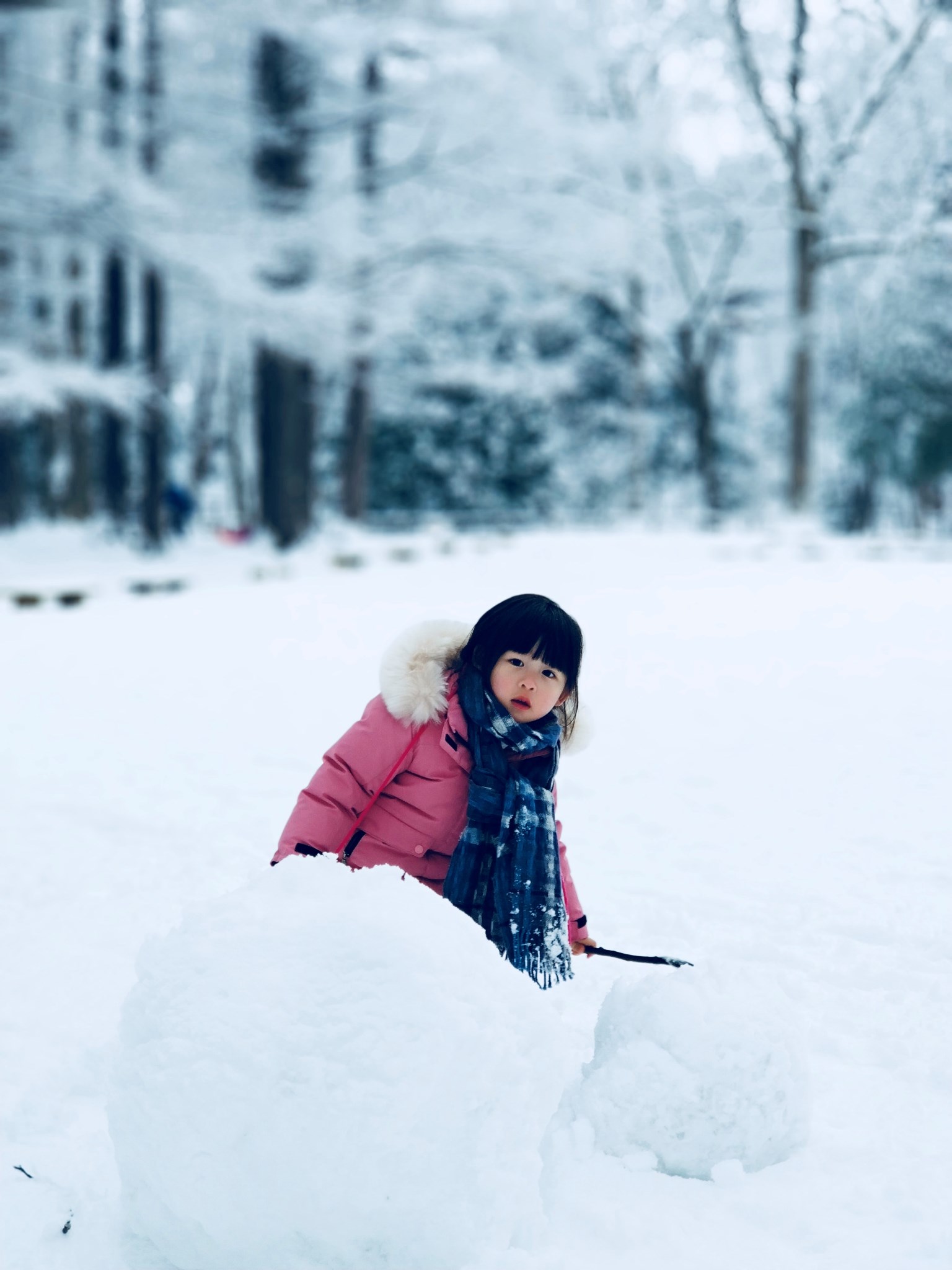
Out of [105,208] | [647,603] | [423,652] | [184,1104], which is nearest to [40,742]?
[423,652]

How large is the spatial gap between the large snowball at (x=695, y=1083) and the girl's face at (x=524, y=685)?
0.61 metres

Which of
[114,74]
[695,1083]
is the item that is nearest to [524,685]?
[695,1083]

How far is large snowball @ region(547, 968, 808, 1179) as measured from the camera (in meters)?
2.06

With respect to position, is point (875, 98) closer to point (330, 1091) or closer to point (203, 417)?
point (330, 1091)

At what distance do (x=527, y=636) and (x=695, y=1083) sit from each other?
935 mm

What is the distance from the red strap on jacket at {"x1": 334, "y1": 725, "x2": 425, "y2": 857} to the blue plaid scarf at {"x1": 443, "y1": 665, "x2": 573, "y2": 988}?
0.44ft

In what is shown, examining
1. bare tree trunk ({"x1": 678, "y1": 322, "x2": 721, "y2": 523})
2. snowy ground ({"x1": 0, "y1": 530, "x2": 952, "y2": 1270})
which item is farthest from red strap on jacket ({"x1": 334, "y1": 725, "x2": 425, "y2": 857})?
bare tree trunk ({"x1": 678, "y1": 322, "x2": 721, "y2": 523})

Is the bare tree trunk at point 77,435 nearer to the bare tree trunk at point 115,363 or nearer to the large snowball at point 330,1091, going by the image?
the bare tree trunk at point 115,363

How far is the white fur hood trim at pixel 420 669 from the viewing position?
7.91 feet

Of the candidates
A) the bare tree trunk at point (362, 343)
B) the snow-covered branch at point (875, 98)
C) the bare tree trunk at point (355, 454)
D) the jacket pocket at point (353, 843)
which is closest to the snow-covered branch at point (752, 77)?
the snow-covered branch at point (875, 98)

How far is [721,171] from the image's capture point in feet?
73.4

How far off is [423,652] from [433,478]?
21.9 m

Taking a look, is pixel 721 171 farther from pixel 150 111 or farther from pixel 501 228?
pixel 150 111

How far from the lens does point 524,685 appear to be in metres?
2.43
